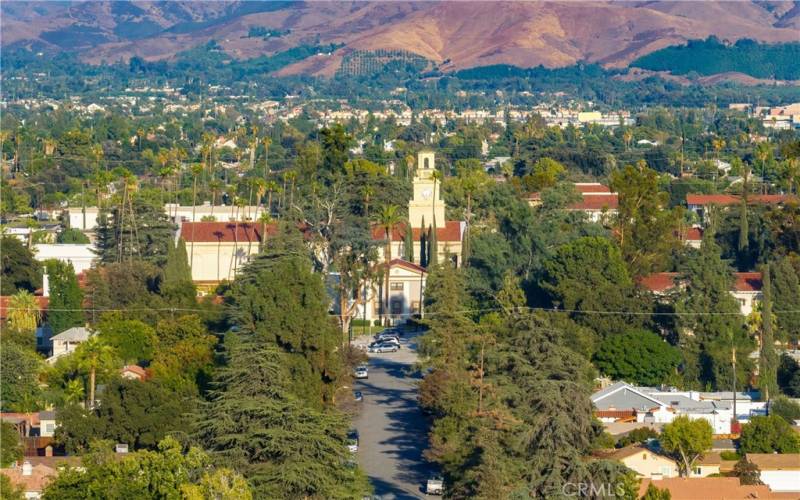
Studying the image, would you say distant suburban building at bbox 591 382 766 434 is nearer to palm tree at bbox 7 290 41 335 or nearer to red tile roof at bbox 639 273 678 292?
red tile roof at bbox 639 273 678 292

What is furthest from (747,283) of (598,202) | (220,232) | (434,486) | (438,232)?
(598,202)

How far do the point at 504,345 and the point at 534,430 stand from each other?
25.7ft

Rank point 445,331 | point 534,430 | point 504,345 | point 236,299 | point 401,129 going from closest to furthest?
point 534,430
point 504,345
point 445,331
point 236,299
point 401,129

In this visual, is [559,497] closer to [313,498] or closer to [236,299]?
[313,498]

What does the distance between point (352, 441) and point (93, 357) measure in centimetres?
672

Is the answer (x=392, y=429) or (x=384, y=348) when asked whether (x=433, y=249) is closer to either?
(x=384, y=348)

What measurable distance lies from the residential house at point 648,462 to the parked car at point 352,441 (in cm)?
537

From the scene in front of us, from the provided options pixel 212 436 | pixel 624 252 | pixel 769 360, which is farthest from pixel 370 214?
pixel 212 436

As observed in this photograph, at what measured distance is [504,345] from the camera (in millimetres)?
41469

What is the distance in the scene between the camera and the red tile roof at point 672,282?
2237 inches

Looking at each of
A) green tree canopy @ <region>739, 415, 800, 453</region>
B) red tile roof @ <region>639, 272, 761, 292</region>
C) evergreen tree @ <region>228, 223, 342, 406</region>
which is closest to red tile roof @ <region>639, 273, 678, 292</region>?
red tile roof @ <region>639, 272, 761, 292</region>

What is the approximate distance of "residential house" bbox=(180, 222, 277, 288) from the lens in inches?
2621

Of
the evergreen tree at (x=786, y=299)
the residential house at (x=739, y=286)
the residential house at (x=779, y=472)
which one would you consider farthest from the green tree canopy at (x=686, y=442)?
the residential house at (x=739, y=286)

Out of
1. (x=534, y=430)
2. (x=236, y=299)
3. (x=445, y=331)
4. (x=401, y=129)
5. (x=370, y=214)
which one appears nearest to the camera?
(x=534, y=430)
